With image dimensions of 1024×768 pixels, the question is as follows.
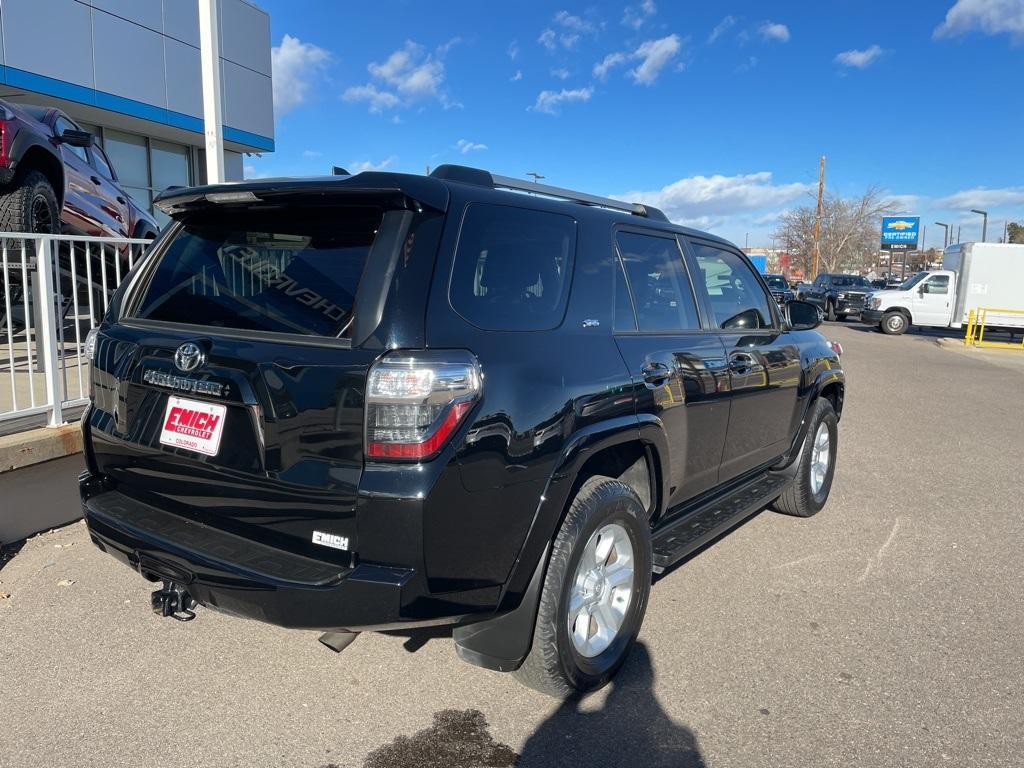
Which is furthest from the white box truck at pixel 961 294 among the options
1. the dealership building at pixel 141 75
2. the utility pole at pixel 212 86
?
the utility pole at pixel 212 86

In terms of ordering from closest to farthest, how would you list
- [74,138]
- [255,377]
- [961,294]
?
[255,377] → [74,138] → [961,294]

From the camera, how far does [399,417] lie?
7.51 feet

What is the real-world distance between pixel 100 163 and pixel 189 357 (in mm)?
7635

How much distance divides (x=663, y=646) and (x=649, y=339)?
1398mm

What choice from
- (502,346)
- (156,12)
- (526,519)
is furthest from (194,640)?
(156,12)

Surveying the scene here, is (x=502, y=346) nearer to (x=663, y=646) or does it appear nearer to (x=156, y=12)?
(x=663, y=646)

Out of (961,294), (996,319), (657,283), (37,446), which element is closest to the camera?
(657,283)

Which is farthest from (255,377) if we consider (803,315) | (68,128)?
(68,128)

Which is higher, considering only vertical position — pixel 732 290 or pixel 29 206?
pixel 29 206

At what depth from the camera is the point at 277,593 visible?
2.33 metres

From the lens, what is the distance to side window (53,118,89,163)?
740 cm

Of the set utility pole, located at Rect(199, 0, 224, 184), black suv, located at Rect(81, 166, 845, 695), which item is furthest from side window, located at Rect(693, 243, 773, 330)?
utility pole, located at Rect(199, 0, 224, 184)

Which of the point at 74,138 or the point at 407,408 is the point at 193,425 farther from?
the point at 74,138

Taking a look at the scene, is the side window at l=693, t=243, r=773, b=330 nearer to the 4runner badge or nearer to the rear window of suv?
the rear window of suv
